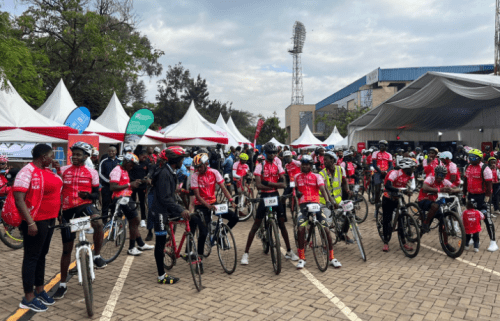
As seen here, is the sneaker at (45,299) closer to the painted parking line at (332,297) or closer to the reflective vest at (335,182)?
the painted parking line at (332,297)

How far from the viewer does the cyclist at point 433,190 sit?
271 inches

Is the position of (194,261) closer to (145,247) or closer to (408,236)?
(145,247)

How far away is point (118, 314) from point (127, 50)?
2563 cm

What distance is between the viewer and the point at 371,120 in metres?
28.0

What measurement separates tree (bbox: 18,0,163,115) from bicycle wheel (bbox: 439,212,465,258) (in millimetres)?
22772

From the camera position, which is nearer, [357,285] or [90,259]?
[90,259]

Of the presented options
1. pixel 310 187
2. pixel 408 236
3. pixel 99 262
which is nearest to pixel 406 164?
pixel 408 236

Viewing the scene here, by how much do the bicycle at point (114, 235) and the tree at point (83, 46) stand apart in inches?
759

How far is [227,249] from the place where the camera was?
5.94m

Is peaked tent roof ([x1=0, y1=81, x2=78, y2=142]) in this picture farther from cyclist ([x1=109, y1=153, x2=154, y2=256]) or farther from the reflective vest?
the reflective vest

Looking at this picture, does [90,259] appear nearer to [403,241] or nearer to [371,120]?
[403,241]

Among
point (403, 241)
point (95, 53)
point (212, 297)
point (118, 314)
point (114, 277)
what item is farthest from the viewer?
point (95, 53)

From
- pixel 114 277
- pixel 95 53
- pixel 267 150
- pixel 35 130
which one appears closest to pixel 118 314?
pixel 114 277

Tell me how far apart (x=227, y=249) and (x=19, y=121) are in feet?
27.4
